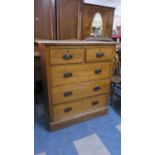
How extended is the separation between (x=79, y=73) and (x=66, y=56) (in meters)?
0.24

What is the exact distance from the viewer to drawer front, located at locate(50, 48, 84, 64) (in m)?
1.16

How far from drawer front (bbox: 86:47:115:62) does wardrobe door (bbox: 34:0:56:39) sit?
0.77 m

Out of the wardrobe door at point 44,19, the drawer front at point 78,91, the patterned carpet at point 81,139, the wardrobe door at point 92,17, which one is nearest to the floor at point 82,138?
the patterned carpet at point 81,139

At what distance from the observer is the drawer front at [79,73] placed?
1.24 m

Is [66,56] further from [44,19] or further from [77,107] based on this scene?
[44,19]

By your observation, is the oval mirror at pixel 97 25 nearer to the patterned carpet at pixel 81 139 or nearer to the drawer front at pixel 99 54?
the drawer front at pixel 99 54

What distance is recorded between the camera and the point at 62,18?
1836mm

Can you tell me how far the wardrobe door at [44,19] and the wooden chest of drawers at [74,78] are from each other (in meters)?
0.61

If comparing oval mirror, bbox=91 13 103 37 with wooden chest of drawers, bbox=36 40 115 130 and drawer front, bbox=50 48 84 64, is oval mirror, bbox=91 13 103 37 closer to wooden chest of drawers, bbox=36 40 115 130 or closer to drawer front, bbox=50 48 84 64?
wooden chest of drawers, bbox=36 40 115 130

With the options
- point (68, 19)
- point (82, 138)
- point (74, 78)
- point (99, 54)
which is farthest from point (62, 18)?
point (82, 138)
